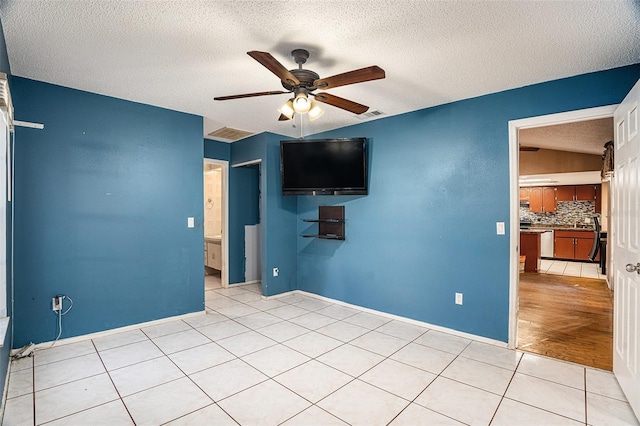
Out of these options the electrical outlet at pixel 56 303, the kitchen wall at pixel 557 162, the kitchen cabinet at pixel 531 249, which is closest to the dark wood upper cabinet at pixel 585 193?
the kitchen wall at pixel 557 162

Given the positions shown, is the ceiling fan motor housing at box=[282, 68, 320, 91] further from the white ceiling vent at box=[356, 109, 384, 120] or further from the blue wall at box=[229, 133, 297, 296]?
the blue wall at box=[229, 133, 297, 296]

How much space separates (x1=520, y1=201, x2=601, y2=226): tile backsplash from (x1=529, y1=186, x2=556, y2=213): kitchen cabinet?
203mm

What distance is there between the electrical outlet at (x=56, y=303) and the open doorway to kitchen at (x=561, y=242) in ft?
13.7

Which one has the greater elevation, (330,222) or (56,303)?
(330,222)

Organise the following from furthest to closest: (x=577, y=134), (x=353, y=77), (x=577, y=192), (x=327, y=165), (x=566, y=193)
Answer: (x=566, y=193) < (x=577, y=192) < (x=577, y=134) < (x=327, y=165) < (x=353, y=77)

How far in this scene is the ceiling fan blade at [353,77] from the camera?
6.76 ft

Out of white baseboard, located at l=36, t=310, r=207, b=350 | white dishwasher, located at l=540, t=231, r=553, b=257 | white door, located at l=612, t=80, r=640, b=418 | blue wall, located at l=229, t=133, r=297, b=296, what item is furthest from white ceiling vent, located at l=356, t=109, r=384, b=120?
white dishwasher, located at l=540, t=231, r=553, b=257

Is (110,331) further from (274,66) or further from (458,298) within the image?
(458,298)

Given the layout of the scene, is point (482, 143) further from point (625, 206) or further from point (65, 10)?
point (65, 10)

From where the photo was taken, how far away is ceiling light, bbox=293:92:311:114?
2.37m

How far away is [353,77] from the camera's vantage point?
2.16 m

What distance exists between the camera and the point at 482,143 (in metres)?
3.21

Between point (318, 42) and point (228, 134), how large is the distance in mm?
3009

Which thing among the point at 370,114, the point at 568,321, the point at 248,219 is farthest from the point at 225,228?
the point at 568,321
